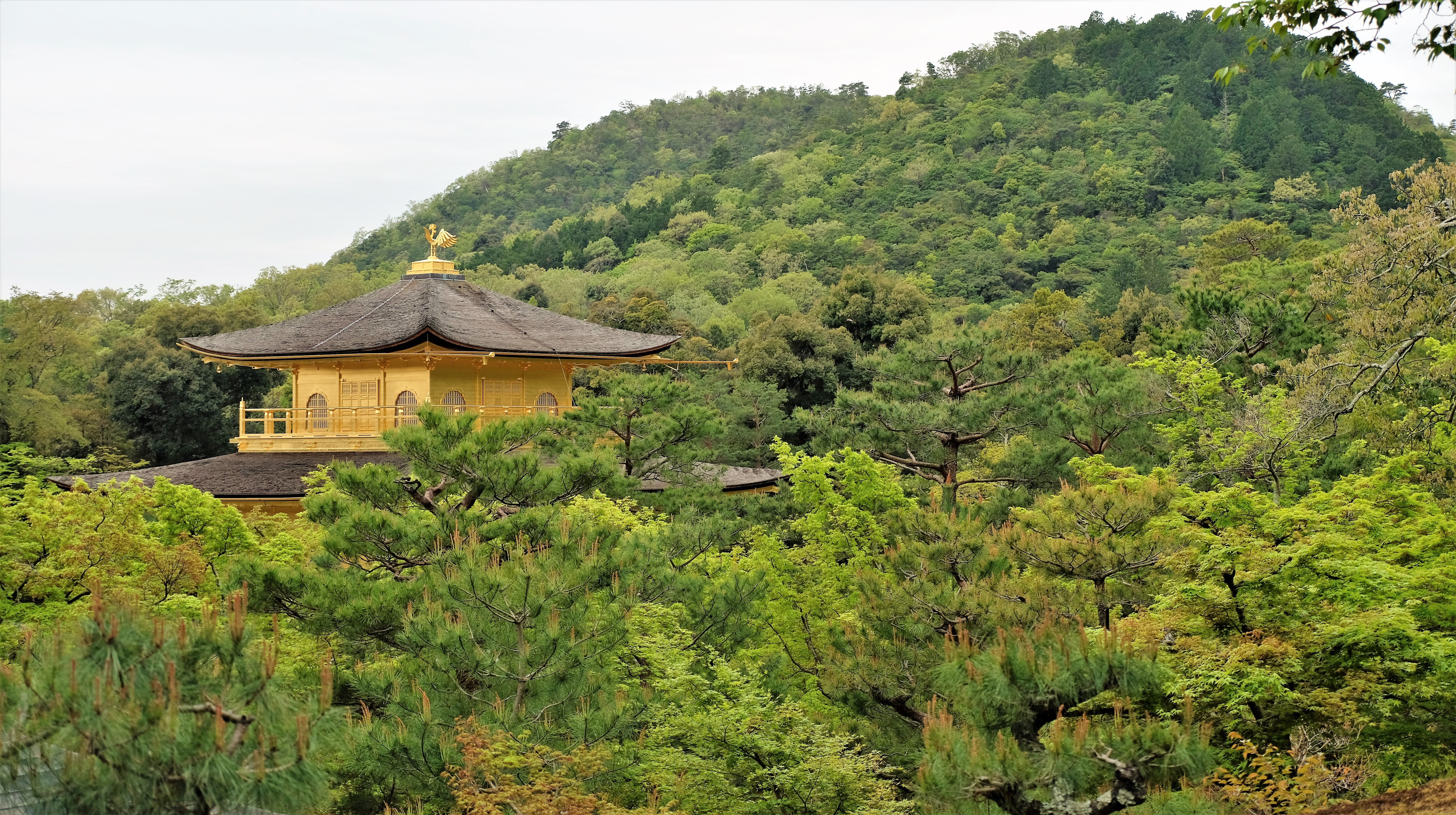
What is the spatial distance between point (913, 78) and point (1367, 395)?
97379 mm

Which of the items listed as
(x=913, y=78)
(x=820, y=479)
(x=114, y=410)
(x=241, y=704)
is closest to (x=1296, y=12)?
(x=241, y=704)

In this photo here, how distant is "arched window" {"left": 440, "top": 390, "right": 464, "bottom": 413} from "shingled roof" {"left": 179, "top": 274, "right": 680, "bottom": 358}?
3.79 ft

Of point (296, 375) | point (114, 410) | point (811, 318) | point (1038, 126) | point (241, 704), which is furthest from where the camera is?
point (1038, 126)

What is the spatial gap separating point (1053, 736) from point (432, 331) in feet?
49.0

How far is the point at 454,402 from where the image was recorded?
73.5 ft

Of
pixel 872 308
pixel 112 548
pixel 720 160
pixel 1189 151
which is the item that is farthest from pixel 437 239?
pixel 720 160

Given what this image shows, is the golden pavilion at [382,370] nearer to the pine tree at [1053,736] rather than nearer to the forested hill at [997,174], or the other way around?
the pine tree at [1053,736]

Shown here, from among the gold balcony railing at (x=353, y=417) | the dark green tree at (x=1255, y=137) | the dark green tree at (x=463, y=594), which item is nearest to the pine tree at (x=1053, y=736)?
the dark green tree at (x=463, y=594)

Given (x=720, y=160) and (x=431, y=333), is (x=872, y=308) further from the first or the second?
(x=720, y=160)

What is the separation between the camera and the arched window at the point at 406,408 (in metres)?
21.9

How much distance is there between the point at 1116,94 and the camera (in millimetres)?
92688

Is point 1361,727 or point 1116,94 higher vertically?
point 1116,94

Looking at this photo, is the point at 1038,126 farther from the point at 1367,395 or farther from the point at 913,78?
the point at 1367,395

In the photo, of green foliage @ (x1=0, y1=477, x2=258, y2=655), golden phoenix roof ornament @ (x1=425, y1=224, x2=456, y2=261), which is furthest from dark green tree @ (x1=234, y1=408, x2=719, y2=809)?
golden phoenix roof ornament @ (x1=425, y1=224, x2=456, y2=261)
